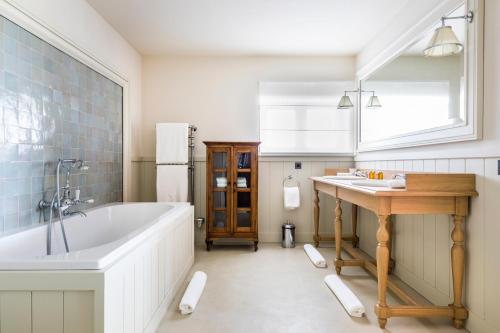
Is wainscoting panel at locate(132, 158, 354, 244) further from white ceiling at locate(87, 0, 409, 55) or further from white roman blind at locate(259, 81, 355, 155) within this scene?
white ceiling at locate(87, 0, 409, 55)

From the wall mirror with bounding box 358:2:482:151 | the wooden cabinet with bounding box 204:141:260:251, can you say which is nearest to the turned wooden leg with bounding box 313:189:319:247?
the wooden cabinet with bounding box 204:141:260:251

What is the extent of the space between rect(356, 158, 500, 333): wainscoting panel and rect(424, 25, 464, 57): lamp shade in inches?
27.5

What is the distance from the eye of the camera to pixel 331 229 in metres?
3.69

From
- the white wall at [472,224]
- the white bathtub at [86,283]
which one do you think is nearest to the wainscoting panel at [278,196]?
the white wall at [472,224]

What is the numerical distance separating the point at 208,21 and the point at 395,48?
5.84ft

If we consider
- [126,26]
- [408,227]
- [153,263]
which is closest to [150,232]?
[153,263]

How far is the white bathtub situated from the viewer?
1.14 meters

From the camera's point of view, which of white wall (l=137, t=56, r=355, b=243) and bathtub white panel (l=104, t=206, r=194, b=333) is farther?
white wall (l=137, t=56, r=355, b=243)

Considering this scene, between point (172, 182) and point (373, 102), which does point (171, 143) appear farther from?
point (373, 102)

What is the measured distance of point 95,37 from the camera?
104 inches

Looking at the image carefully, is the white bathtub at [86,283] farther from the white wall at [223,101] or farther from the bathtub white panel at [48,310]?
the white wall at [223,101]

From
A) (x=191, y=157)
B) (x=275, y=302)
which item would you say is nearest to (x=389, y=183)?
(x=275, y=302)

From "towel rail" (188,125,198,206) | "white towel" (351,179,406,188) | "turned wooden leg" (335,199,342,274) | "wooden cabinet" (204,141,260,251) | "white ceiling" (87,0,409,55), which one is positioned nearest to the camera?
"white towel" (351,179,406,188)

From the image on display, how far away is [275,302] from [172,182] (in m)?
1.83
